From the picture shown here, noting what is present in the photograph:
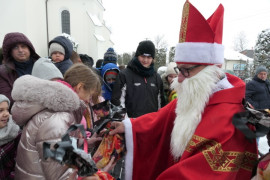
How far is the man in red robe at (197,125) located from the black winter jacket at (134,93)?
1598 mm

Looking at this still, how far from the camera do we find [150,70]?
3.74 metres

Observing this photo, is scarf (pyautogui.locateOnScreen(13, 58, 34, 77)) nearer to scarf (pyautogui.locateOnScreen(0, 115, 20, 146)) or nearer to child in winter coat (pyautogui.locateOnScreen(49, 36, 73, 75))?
child in winter coat (pyautogui.locateOnScreen(49, 36, 73, 75))

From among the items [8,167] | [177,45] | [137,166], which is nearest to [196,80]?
[177,45]

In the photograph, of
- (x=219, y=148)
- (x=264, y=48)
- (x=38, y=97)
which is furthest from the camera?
(x=264, y=48)

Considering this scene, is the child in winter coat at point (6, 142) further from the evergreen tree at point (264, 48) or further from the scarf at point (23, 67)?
the evergreen tree at point (264, 48)

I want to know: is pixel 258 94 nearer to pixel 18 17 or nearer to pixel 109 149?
pixel 109 149

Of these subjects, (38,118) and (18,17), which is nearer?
(38,118)

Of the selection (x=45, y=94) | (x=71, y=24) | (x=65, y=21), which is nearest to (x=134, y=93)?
(x=45, y=94)

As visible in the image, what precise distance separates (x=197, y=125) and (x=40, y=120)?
1080mm

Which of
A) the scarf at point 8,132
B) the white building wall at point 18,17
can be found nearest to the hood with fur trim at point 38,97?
the scarf at point 8,132

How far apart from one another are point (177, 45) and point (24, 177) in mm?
1495

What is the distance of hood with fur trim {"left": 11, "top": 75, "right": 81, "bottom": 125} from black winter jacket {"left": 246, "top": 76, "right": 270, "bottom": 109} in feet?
17.0

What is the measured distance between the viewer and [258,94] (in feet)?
17.2

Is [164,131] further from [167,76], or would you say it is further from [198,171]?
[167,76]
